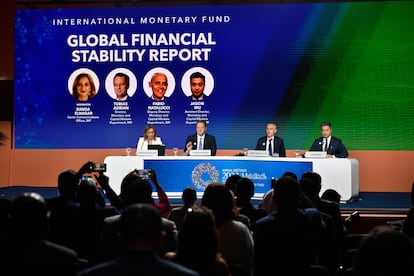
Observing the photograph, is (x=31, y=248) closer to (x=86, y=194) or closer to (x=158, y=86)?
(x=86, y=194)

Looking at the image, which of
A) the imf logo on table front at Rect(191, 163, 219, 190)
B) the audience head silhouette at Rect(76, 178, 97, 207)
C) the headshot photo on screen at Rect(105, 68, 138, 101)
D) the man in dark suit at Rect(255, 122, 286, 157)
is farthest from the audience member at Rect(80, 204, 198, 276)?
the headshot photo on screen at Rect(105, 68, 138, 101)

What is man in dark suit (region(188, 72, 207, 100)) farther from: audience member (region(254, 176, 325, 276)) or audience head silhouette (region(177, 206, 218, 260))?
audience head silhouette (region(177, 206, 218, 260))

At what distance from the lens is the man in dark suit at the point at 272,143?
8.74m

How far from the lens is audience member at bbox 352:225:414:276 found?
5.40 ft

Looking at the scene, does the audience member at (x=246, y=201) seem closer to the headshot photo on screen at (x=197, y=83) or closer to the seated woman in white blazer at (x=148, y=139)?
the seated woman in white blazer at (x=148, y=139)

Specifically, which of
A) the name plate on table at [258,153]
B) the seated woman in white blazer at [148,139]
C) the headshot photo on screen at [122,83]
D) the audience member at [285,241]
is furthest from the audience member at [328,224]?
the headshot photo on screen at [122,83]

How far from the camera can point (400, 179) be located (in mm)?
9789

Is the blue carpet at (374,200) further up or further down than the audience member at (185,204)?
further down

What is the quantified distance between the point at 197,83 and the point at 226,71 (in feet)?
1.98

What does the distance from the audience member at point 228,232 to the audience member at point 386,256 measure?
3.99 feet

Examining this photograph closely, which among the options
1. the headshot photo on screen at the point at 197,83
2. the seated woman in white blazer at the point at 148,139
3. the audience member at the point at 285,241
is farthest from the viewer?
the headshot photo on screen at the point at 197,83

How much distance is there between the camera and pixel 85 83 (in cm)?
1049

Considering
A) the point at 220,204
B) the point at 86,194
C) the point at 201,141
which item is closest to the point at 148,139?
the point at 201,141

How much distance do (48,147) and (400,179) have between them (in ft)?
22.5
